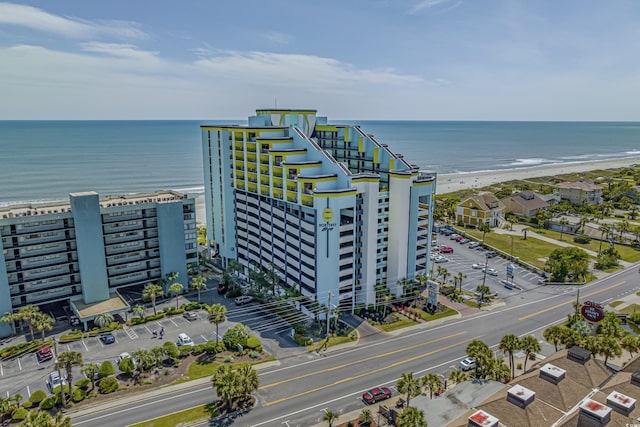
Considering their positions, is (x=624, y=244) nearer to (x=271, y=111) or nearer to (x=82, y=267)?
(x=271, y=111)

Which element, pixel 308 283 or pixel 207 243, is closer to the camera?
pixel 308 283

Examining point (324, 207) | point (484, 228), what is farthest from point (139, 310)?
point (484, 228)

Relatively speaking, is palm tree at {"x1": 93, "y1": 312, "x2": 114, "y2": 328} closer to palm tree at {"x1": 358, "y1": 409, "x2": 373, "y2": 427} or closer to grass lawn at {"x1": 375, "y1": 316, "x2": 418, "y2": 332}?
grass lawn at {"x1": 375, "y1": 316, "x2": 418, "y2": 332}

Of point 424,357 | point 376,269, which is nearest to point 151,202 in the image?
point 376,269

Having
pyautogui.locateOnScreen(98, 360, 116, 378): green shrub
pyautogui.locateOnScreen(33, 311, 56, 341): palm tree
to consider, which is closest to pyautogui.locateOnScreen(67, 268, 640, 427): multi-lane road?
pyautogui.locateOnScreen(98, 360, 116, 378): green shrub

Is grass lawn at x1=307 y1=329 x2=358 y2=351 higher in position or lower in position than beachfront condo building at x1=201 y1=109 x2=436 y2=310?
lower

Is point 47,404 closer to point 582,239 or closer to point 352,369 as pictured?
point 352,369
